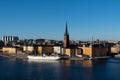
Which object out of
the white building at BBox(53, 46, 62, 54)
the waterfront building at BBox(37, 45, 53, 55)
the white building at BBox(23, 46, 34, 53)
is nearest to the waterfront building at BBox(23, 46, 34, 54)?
the white building at BBox(23, 46, 34, 53)

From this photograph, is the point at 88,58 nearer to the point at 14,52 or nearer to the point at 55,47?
the point at 55,47

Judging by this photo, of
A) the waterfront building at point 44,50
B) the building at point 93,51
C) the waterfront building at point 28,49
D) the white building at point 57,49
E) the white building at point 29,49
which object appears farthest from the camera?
the white building at point 29,49

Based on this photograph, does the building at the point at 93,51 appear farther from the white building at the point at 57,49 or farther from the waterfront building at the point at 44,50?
the waterfront building at the point at 44,50

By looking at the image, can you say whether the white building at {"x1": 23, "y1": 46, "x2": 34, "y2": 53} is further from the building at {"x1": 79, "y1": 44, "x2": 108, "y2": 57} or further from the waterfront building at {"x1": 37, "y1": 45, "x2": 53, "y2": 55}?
the building at {"x1": 79, "y1": 44, "x2": 108, "y2": 57}

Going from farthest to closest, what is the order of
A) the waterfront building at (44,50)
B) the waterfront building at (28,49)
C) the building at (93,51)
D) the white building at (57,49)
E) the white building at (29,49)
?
the white building at (29,49) → the waterfront building at (28,49) → the waterfront building at (44,50) → the white building at (57,49) → the building at (93,51)

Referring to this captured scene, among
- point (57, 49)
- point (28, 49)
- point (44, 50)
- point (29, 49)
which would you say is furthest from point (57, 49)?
point (28, 49)

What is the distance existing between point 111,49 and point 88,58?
926 cm

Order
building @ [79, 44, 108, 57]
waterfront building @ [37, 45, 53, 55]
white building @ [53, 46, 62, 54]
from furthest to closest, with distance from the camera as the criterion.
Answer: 1. waterfront building @ [37, 45, 53, 55]
2. white building @ [53, 46, 62, 54]
3. building @ [79, 44, 108, 57]

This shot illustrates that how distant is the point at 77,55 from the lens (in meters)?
27.8

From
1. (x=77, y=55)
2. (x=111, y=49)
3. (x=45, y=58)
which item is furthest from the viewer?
(x=111, y=49)

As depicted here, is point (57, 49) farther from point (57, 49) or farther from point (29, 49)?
point (29, 49)

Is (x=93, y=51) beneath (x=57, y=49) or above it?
beneath

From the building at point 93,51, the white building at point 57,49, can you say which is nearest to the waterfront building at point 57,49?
the white building at point 57,49

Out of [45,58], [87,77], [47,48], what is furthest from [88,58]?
[87,77]
